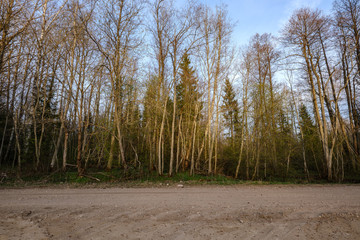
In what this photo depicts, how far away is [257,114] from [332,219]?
10.7 metres

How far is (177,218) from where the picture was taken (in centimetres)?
409

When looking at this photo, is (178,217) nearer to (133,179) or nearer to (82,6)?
(133,179)

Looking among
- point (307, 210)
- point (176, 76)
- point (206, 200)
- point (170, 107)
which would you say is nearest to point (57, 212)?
point (206, 200)

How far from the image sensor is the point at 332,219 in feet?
13.6

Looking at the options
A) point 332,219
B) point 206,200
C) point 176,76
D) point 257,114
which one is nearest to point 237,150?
point 257,114

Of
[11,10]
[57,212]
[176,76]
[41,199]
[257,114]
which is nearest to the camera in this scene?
[57,212]

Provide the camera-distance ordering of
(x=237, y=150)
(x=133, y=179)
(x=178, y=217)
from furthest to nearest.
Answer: (x=237, y=150) < (x=133, y=179) < (x=178, y=217)

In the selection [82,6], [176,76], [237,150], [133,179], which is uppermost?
[82,6]

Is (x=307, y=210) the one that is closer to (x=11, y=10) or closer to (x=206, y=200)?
(x=206, y=200)

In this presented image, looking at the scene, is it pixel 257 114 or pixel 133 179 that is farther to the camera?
pixel 257 114

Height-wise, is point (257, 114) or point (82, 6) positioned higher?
point (82, 6)

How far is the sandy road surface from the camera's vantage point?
3354 mm

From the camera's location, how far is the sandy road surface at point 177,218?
11.0 ft

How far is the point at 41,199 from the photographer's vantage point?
5.66 meters
